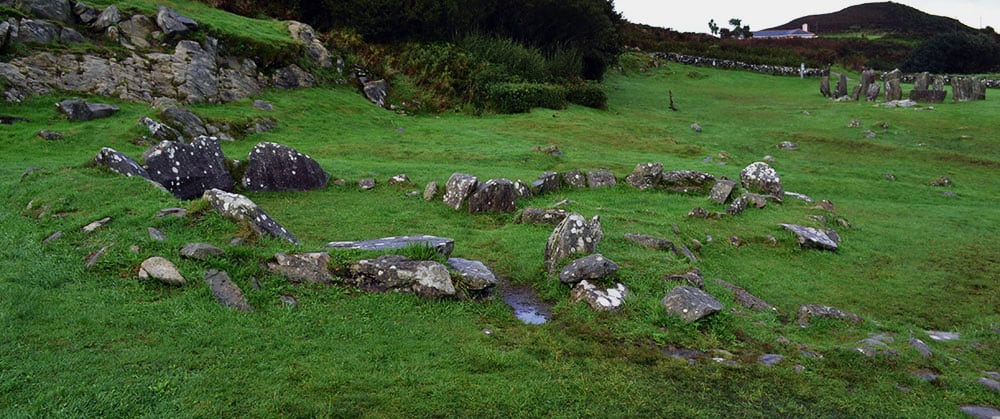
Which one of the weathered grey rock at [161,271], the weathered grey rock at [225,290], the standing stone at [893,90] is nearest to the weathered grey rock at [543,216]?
the weathered grey rock at [225,290]

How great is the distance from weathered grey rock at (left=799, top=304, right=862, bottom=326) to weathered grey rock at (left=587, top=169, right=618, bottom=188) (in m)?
8.71

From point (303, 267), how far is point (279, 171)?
752cm

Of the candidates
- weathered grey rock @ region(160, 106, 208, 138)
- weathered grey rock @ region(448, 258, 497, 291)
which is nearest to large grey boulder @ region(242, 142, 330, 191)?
weathered grey rock @ region(160, 106, 208, 138)

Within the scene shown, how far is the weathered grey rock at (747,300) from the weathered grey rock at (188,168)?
11253 mm

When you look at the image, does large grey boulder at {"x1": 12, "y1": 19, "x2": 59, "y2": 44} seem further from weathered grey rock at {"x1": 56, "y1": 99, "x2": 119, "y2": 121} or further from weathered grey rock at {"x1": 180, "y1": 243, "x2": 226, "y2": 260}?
weathered grey rock at {"x1": 180, "y1": 243, "x2": 226, "y2": 260}

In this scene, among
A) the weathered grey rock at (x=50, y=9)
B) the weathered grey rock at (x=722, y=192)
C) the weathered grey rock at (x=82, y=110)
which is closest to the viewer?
the weathered grey rock at (x=722, y=192)

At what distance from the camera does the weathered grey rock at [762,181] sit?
1689 cm

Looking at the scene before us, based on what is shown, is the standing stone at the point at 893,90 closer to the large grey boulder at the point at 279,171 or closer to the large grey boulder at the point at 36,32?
the large grey boulder at the point at 279,171

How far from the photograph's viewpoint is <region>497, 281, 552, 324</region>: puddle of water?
27.2ft

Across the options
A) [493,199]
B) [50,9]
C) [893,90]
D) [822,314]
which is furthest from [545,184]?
[893,90]

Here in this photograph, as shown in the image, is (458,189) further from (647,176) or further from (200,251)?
(200,251)

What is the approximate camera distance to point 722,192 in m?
15.7

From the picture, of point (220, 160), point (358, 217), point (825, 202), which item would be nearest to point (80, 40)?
point (220, 160)

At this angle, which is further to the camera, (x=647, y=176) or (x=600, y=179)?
(x=600, y=179)
